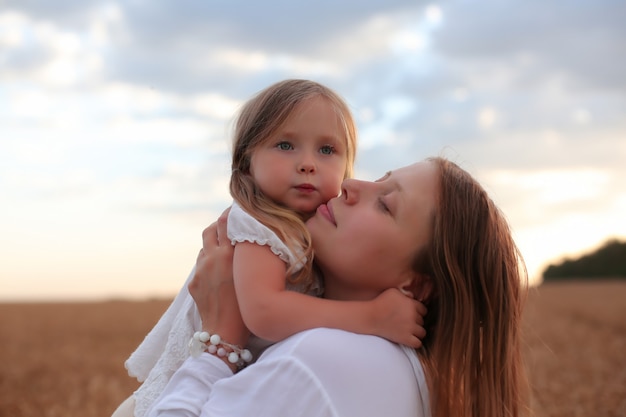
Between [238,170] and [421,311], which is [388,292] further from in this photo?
[238,170]

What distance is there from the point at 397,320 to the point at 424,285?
0.21 meters

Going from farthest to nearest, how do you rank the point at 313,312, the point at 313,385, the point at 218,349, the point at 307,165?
the point at 307,165
the point at 218,349
the point at 313,312
the point at 313,385

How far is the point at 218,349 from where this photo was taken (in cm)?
230

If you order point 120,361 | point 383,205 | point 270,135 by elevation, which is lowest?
point 120,361

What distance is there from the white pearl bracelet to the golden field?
3.61 ft

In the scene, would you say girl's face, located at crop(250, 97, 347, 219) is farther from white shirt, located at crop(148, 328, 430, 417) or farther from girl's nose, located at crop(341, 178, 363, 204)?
white shirt, located at crop(148, 328, 430, 417)

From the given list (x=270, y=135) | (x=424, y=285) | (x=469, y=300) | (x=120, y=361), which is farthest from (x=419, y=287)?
(x=120, y=361)

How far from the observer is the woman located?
7.14 ft

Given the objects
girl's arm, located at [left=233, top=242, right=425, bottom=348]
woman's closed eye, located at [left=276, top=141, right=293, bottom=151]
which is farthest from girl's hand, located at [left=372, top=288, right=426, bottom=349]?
woman's closed eye, located at [left=276, top=141, right=293, bottom=151]

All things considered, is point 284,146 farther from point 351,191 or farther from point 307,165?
point 351,191

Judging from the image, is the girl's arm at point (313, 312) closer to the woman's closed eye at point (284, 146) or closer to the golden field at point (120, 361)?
the woman's closed eye at point (284, 146)

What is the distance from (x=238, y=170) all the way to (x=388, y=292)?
0.85 metres

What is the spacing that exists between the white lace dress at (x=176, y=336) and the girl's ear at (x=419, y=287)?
35 cm

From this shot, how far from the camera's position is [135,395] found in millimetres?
2650
